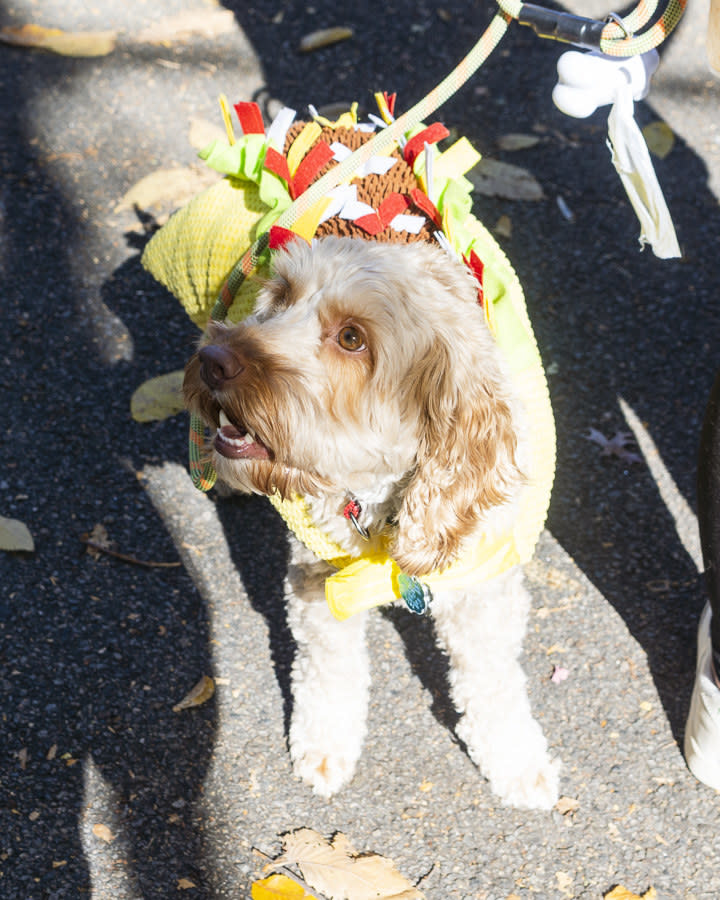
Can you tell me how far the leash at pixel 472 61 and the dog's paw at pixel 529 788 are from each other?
4.12ft

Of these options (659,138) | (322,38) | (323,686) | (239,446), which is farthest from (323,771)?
(322,38)

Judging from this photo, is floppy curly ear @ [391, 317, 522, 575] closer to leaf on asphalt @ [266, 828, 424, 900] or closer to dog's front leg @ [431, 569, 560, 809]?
dog's front leg @ [431, 569, 560, 809]

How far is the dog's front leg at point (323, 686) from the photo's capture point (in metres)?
2.72

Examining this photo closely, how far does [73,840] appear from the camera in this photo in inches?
99.8

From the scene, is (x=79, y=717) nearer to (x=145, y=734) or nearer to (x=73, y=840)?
(x=145, y=734)

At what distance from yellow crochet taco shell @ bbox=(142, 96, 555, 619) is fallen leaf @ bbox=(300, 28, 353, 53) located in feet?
8.82

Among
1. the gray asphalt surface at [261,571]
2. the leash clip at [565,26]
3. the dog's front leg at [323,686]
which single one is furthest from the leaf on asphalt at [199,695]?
the leash clip at [565,26]

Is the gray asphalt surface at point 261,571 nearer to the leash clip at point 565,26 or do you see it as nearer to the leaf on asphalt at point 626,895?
the leaf on asphalt at point 626,895

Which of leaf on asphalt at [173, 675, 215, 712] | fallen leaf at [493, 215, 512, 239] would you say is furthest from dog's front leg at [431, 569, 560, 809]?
fallen leaf at [493, 215, 512, 239]

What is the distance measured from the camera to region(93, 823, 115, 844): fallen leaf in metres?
2.55

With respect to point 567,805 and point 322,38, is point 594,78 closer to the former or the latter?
point 567,805

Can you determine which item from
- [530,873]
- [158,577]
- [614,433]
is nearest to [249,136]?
[158,577]

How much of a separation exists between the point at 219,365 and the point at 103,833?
142 cm

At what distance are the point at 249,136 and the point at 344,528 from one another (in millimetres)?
1283
